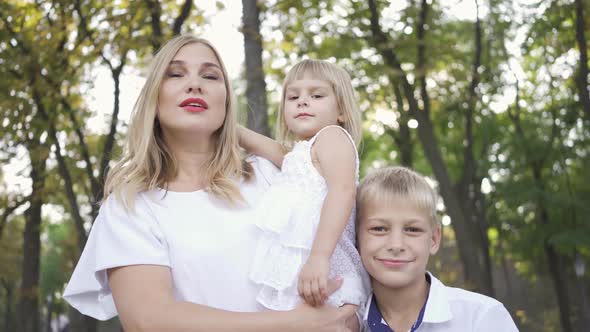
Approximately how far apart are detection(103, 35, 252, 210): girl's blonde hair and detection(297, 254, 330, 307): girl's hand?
46cm

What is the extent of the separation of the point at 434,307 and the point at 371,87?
29.3 ft

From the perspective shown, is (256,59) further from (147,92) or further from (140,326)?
(140,326)

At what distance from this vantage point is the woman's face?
2.94m

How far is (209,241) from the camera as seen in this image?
273 centimetres

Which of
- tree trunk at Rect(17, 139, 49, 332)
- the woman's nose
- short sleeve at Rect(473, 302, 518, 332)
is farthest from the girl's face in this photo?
tree trunk at Rect(17, 139, 49, 332)

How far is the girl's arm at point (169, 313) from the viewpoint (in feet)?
8.06

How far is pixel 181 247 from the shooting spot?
2697 millimetres

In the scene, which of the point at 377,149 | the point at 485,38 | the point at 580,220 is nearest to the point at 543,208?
the point at 580,220

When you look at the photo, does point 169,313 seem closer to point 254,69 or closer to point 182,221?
point 182,221

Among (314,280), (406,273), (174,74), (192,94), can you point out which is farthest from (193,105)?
(406,273)

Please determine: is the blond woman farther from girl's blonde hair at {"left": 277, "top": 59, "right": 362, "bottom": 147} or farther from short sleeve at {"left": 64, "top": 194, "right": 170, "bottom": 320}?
girl's blonde hair at {"left": 277, "top": 59, "right": 362, "bottom": 147}

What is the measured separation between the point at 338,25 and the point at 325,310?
25.3 ft

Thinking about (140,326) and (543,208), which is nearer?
(140,326)

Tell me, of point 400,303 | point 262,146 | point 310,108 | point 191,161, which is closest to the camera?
point 400,303
